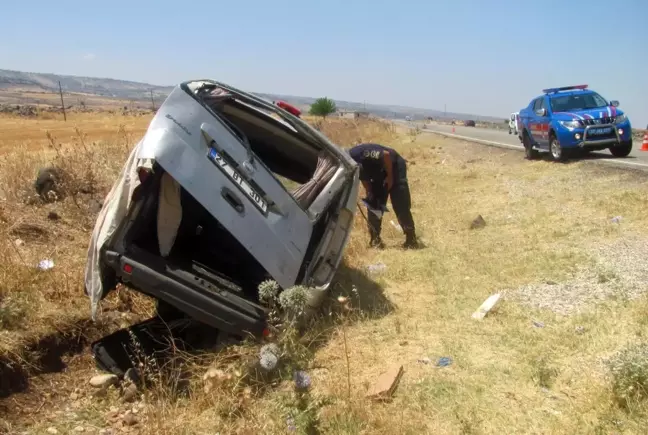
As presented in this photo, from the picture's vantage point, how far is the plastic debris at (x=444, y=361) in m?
4.26

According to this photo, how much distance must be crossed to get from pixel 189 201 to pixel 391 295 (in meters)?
2.18

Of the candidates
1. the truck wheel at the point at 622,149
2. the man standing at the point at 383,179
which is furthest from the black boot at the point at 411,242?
the truck wheel at the point at 622,149

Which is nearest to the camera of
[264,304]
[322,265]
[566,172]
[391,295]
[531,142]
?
[264,304]

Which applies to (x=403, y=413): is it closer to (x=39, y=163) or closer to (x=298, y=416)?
(x=298, y=416)

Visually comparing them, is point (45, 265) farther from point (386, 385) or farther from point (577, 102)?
point (577, 102)

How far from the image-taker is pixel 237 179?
4.29 m

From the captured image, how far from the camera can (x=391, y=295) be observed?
5.87 m

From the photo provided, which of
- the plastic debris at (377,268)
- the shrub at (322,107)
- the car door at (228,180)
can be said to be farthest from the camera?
the shrub at (322,107)

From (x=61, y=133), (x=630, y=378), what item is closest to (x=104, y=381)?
(x=630, y=378)

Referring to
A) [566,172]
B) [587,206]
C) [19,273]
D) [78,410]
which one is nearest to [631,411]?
[78,410]

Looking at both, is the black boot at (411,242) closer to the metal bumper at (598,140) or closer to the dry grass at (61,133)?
the dry grass at (61,133)

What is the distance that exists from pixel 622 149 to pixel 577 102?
152 centimetres

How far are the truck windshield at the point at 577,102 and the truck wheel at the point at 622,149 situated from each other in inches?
40.1

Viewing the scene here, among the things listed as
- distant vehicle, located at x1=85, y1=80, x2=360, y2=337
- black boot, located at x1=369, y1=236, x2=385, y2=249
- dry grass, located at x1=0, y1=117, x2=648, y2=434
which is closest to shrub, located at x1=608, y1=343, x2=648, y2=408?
dry grass, located at x1=0, y1=117, x2=648, y2=434
